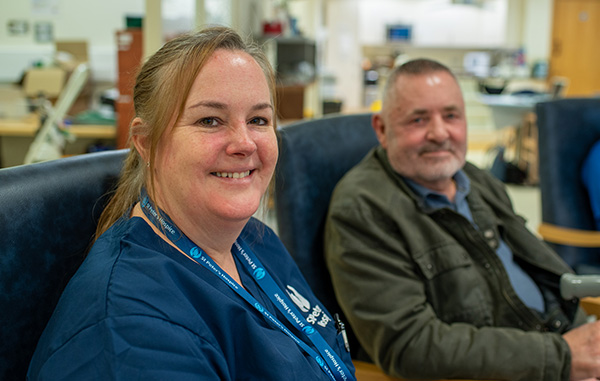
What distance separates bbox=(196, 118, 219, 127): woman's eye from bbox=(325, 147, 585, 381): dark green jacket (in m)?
0.60

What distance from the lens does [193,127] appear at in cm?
85

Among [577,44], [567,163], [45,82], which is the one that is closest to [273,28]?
[45,82]

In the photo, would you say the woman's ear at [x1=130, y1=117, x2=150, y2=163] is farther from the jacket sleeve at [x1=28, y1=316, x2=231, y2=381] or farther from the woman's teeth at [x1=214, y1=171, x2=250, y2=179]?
the jacket sleeve at [x1=28, y1=316, x2=231, y2=381]

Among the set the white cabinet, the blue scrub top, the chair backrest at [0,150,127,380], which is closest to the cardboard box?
the chair backrest at [0,150,127,380]

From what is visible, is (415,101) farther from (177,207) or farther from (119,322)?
(119,322)

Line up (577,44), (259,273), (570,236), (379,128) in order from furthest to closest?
1. (577,44)
2. (570,236)
3. (379,128)
4. (259,273)

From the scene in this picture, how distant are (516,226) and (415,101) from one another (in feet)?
1.67

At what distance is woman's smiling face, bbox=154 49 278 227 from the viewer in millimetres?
849

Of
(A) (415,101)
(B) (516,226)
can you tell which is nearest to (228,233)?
(A) (415,101)

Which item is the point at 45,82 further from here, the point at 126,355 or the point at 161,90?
the point at 126,355

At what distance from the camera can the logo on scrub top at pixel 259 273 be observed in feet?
3.29

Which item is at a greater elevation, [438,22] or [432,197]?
[438,22]

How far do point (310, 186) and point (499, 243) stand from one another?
0.56 metres

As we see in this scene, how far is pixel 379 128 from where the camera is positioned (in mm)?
1625
